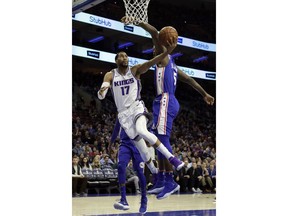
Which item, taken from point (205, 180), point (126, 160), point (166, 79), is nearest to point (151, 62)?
point (166, 79)

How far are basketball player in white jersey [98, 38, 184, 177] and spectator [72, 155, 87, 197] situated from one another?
0.77m

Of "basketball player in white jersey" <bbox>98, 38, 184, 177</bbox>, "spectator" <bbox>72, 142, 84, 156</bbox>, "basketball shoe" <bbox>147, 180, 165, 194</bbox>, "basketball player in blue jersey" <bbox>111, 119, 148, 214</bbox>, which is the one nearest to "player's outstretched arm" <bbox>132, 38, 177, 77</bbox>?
"basketball player in white jersey" <bbox>98, 38, 184, 177</bbox>

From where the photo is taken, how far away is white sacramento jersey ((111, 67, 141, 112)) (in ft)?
18.0

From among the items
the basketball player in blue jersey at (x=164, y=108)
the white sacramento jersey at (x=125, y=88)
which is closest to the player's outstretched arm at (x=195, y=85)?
the basketball player in blue jersey at (x=164, y=108)

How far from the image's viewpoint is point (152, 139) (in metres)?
5.37

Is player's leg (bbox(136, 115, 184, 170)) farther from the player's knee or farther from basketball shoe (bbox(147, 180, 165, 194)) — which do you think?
the player's knee

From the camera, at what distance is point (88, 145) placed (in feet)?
21.8

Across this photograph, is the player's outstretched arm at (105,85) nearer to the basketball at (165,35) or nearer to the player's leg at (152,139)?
the player's leg at (152,139)

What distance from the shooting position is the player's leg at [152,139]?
5373mm

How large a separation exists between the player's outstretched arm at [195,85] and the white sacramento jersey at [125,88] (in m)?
0.58

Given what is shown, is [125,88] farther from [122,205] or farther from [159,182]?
[122,205]
